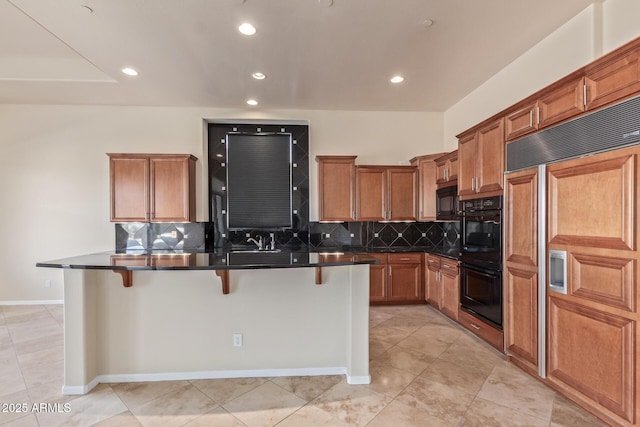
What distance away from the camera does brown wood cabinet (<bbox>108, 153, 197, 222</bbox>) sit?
13.6 ft

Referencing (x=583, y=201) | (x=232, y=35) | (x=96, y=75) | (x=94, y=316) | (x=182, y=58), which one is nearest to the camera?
(x=583, y=201)

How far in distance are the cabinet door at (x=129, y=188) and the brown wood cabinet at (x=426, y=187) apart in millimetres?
4239

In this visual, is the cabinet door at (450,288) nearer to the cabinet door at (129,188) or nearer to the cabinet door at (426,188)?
the cabinet door at (426,188)

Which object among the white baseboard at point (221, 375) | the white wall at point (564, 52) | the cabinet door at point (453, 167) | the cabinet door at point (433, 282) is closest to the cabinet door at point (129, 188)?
the white baseboard at point (221, 375)

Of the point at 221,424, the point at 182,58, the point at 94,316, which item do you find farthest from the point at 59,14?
the point at 221,424

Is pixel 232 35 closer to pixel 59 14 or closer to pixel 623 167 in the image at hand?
pixel 59 14

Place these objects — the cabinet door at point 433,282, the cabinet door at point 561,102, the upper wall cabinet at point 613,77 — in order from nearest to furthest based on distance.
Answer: the upper wall cabinet at point 613,77, the cabinet door at point 561,102, the cabinet door at point 433,282

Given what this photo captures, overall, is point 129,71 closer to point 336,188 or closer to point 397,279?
point 336,188

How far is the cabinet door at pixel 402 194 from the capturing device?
14.9ft

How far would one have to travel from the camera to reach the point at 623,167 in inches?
68.6

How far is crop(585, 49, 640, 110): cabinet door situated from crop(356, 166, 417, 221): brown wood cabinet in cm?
265

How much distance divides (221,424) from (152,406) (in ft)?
1.95

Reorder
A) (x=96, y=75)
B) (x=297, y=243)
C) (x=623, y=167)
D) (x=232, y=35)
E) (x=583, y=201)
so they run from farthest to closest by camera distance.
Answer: (x=297, y=243)
(x=96, y=75)
(x=232, y=35)
(x=583, y=201)
(x=623, y=167)

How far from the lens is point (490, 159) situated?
9.49 ft
